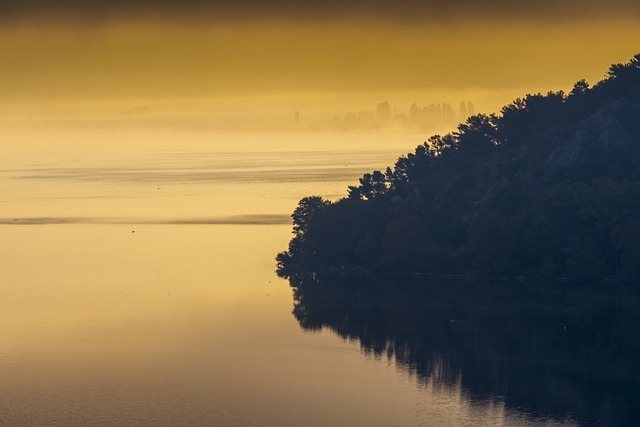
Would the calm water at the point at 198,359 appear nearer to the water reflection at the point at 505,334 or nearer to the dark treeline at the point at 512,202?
the water reflection at the point at 505,334

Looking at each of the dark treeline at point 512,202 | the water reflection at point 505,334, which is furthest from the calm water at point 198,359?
the dark treeline at point 512,202

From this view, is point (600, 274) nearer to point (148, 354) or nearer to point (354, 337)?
point (354, 337)

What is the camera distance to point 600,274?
440 feet

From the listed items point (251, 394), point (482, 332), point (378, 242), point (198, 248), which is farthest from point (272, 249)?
point (251, 394)

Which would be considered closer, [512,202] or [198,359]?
[198,359]

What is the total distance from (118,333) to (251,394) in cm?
2421

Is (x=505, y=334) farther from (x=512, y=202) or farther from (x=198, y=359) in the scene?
(x=512, y=202)

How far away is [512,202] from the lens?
151500 mm

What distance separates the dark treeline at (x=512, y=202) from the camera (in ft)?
452

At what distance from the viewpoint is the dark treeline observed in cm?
13775

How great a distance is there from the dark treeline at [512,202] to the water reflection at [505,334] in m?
4.94

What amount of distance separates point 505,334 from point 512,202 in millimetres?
41498

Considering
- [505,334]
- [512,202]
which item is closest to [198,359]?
[505,334]

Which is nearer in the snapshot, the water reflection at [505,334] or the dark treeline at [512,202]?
the water reflection at [505,334]
